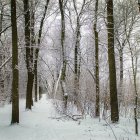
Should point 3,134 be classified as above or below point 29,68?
below

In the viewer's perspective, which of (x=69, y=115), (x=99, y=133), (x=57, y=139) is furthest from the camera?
(x=69, y=115)

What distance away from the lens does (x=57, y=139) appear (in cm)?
1001

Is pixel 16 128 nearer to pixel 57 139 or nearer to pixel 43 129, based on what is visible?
pixel 43 129

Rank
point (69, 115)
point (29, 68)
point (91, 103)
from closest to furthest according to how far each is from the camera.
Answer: point (69, 115)
point (91, 103)
point (29, 68)

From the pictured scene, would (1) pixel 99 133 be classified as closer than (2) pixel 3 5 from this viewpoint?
Yes

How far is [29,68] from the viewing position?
20.8 m

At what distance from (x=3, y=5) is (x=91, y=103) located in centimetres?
983

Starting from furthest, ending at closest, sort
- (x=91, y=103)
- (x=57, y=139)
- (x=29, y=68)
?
(x=29, y=68) → (x=91, y=103) → (x=57, y=139)

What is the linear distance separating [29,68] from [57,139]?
1136cm

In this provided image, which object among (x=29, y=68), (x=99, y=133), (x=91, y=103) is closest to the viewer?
(x=99, y=133)

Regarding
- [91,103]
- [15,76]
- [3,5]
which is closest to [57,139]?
[15,76]

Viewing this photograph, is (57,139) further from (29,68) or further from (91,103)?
(29,68)

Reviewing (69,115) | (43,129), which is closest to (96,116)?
(69,115)

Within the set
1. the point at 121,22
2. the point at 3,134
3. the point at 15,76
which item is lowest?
the point at 3,134
